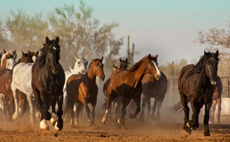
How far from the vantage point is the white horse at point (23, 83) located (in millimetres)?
13633

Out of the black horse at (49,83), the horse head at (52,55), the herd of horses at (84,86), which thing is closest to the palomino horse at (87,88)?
the herd of horses at (84,86)

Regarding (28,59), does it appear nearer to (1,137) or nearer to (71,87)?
(71,87)

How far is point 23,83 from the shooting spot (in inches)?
547

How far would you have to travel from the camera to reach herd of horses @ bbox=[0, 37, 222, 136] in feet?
37.6

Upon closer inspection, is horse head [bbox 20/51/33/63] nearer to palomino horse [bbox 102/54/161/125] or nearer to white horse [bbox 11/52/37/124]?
white horse [bbox 11/52/37/124]

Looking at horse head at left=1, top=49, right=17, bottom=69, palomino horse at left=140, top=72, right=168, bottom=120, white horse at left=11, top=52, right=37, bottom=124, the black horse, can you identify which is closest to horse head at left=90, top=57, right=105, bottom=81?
white horse at left=11, top=52, right=37, bottom=124

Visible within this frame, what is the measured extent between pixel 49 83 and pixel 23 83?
2.68m

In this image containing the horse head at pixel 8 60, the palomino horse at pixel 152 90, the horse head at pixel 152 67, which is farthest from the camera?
the palomino horse at pixel 152 90

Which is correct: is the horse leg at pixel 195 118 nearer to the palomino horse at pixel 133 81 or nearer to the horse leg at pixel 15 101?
the palomino horse at pixel 133 81

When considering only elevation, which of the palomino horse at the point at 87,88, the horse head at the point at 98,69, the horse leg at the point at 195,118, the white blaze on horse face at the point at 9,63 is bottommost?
the horse leg at the point at 195,118

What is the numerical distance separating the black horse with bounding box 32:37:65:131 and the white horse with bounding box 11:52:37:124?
1905 millimetres

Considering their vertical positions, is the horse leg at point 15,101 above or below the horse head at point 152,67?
below

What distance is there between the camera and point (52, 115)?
11133mm

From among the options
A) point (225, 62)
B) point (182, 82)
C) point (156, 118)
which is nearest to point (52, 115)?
point (182, 82)
